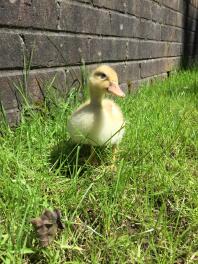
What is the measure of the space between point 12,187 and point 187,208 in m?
0.80

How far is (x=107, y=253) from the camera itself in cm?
169

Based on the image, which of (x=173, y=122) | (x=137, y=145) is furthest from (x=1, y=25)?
(x=173, y=122)

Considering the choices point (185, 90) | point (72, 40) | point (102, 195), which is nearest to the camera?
point (102, 195)

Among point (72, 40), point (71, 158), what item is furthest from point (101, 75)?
point (72, 40)

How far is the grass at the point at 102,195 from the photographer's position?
167 centimetres

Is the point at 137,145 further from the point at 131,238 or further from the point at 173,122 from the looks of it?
the point at 131,238

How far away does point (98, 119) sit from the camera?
2.29 metres

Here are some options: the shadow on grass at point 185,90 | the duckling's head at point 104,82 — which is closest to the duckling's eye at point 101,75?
the duckling's head at point 104,82

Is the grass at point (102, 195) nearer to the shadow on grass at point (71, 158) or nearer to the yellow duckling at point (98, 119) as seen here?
the shadow on grass at point (71, 158)

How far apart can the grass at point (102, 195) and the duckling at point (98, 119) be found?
15 cm

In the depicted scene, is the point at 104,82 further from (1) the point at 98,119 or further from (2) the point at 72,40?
(2) the point at 72,40

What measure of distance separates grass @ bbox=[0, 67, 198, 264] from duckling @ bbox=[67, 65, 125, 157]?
0.15 m

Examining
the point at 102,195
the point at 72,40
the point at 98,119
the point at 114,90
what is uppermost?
the point at 72,40

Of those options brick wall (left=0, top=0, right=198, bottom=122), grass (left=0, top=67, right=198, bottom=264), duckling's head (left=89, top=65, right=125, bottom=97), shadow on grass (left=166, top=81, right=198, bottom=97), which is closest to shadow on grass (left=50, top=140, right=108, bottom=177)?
grass (left=0, top=67, right=198, bottom=264)
